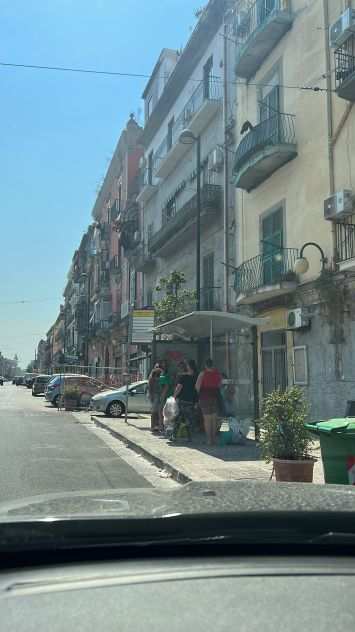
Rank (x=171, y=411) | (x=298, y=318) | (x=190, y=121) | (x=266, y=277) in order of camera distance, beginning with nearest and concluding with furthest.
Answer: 1. (x=171, y=411)
2. (x=298, y=318)
3. (x=266, y=277)
4. (x=190, y=121)

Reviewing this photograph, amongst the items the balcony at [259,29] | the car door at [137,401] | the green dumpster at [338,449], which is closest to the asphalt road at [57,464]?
the green dumpster at [338,449]

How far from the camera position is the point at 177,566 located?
183cm

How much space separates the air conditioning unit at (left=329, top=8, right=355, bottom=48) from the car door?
12682 millimetres

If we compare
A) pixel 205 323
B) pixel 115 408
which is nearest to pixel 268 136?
pixel 205 323

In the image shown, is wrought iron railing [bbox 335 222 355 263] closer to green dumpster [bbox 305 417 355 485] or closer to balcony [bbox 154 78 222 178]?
green dumpster [bbox 305 417 355 485]

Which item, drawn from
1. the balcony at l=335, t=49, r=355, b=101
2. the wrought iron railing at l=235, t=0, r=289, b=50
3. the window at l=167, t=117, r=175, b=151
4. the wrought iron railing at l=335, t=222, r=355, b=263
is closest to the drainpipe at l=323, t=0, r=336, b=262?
the wrought iron railing at l=335, t=222, r=355, b=263

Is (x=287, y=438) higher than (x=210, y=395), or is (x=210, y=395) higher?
(x=210, y=395)

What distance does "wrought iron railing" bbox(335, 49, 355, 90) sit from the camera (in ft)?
45.4

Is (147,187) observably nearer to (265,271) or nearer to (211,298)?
(211,298)

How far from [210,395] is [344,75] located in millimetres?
8057

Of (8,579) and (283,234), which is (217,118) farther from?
(8,579)

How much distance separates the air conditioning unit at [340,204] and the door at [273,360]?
14.6 ft

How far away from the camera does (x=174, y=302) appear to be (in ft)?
73.6

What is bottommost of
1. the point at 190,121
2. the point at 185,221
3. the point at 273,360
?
the point at 273,360
